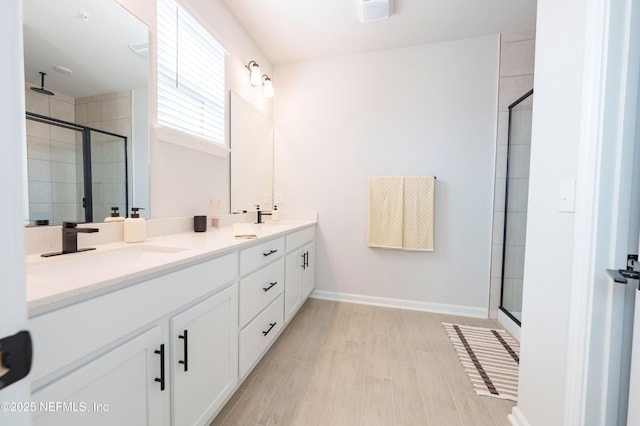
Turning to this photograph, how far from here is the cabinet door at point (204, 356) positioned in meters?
0.97

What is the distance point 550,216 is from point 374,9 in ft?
6.18

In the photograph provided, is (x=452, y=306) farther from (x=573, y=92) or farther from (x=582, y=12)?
(x=582, y=12)

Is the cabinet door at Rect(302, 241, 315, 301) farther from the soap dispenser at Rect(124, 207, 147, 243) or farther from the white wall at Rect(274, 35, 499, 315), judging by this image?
the soap dispenser at Rect(124, 207, 147, 243)

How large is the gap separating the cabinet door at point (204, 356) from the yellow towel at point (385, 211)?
65.3 inches

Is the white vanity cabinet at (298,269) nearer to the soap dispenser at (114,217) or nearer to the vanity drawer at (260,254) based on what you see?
the vanity drawer at (260,254)

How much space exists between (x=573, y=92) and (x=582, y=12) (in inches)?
10.7

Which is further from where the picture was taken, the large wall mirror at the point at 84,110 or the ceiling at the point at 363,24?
the ceiling at the point at 363,24

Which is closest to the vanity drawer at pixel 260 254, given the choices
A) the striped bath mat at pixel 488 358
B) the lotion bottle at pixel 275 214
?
the lotion bottle at pixel 275 214

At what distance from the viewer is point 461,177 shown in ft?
8.08

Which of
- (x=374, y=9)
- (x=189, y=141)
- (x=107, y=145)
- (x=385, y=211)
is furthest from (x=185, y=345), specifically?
(x=374, y=9)

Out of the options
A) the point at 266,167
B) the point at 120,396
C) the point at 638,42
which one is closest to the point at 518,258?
the point at 638,42

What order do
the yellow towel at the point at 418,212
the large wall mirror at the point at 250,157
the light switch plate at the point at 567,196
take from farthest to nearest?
the yellow towel at the point at 418,212 → the large wall mirror at the point at 250,157 → the light switch plate at the point at 567,196

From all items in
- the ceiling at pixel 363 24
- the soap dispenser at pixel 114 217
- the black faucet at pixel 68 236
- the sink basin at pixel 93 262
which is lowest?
the sink basin at pixel 93 262

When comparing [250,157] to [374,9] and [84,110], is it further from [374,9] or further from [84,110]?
[374,9]
